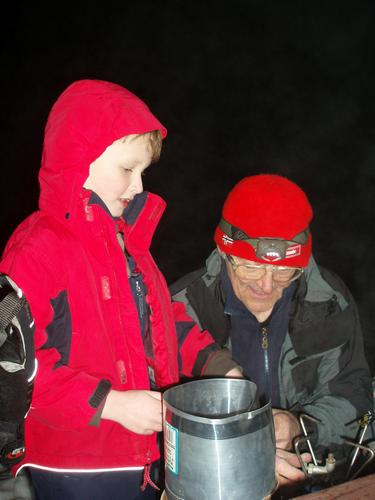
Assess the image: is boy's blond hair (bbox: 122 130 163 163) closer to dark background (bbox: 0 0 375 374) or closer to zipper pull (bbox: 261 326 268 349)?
zipper pull (bbox: 261 326 268 349)

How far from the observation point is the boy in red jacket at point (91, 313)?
3.28 ft

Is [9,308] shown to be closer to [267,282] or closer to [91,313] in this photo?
[91,313]

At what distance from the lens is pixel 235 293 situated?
1615 millimetres

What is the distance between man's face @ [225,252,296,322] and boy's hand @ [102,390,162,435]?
0.61 metres

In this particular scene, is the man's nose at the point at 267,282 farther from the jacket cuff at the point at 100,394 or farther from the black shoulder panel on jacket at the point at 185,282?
the jacket cuff at the point at 100,394

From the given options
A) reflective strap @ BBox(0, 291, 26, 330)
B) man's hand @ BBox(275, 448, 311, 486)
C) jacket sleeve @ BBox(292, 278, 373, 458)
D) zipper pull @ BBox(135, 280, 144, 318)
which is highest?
reflective strap @ BBox(0, 291, 26, 330)

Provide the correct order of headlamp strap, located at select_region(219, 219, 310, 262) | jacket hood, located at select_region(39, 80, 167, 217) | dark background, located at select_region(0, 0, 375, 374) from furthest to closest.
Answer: dark background, located at select_region(0, 0, 375, 374) < headlamp strap, located at select_region(219, 219, 310, 262) < jacket hood, located at select_region(39, 80, 167, 217)

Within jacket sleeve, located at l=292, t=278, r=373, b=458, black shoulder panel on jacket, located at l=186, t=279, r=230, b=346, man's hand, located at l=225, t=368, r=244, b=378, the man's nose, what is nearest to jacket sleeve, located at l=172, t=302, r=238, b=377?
man's hand, located at l=225, t=368, r=244, b=378

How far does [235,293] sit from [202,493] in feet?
3.08

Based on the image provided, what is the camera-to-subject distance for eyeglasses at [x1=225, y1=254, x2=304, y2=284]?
1.48m

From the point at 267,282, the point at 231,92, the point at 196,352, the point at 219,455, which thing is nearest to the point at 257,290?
the point at 267,282

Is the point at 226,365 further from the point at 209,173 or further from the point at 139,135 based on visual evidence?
the point at 209,173

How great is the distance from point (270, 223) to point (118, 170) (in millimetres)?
483

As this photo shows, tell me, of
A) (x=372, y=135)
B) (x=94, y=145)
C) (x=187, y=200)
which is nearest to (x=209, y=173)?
(x=187, y=200)
